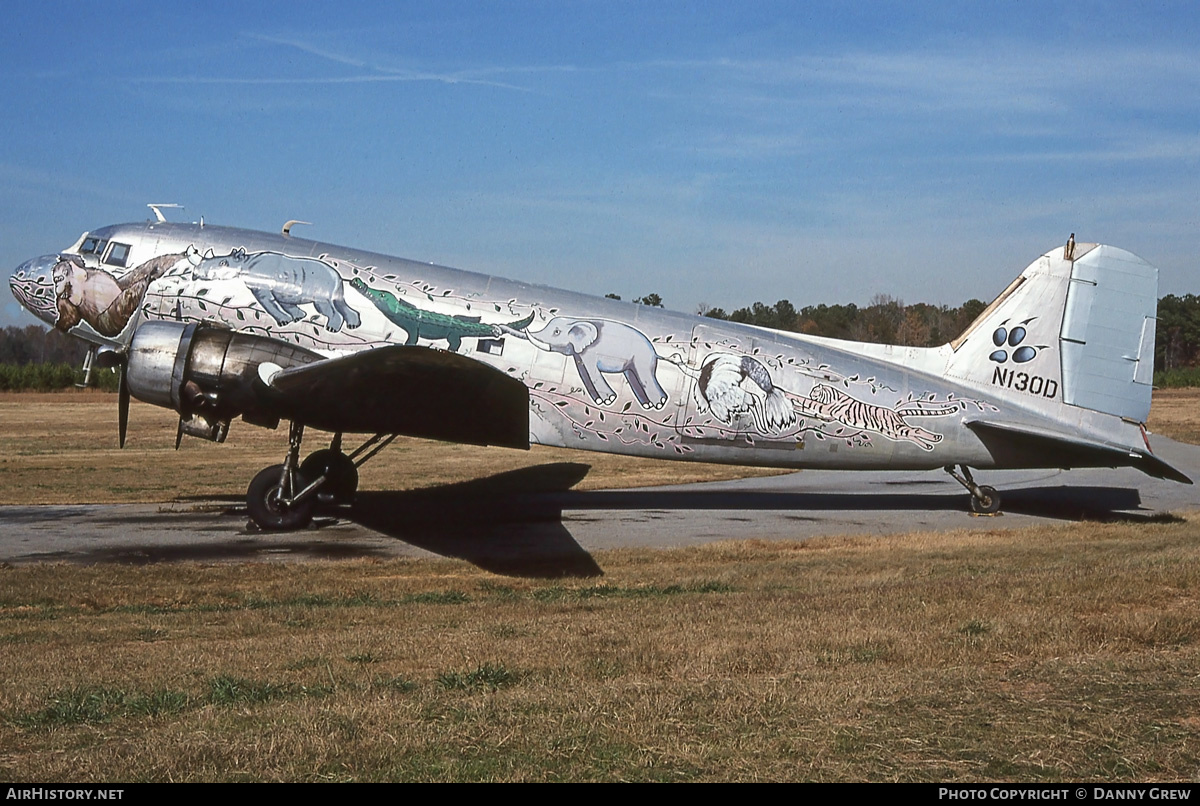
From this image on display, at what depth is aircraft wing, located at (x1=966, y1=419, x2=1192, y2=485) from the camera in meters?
15.5

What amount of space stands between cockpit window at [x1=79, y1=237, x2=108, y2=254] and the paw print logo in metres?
14.6

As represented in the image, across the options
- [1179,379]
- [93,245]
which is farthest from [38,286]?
[1179,379]

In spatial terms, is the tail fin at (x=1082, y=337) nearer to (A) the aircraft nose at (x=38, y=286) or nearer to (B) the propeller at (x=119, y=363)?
(B) the propeller at (x=119, y=363)

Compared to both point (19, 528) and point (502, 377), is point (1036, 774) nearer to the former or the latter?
point (502, 377)

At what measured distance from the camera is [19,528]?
1559 cm

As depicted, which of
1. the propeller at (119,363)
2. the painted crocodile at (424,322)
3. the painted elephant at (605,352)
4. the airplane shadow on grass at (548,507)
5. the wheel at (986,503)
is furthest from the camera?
the wheel at (986,503)

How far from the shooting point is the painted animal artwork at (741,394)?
51.8 feet

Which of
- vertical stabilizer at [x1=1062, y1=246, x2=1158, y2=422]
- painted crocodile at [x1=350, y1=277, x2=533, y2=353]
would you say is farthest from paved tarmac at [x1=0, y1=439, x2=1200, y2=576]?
painted crocodile at [x1=350, y1=277, x2=533, y2=353]

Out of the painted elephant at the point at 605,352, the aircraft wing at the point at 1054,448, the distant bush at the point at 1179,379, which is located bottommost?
the aircraft wing at the point at 1054,448

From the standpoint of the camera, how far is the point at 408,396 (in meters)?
13.7

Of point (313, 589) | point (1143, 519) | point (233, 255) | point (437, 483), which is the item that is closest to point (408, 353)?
point (313, 589)

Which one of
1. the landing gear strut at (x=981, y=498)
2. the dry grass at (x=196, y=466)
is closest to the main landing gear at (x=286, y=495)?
the dry grass at (x=196, y=466)

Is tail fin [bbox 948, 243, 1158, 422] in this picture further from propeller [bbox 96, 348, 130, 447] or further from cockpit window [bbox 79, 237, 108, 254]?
cockpit window [bbox 79, 237, 108, 254]

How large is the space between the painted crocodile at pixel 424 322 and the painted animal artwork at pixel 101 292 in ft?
10.3
